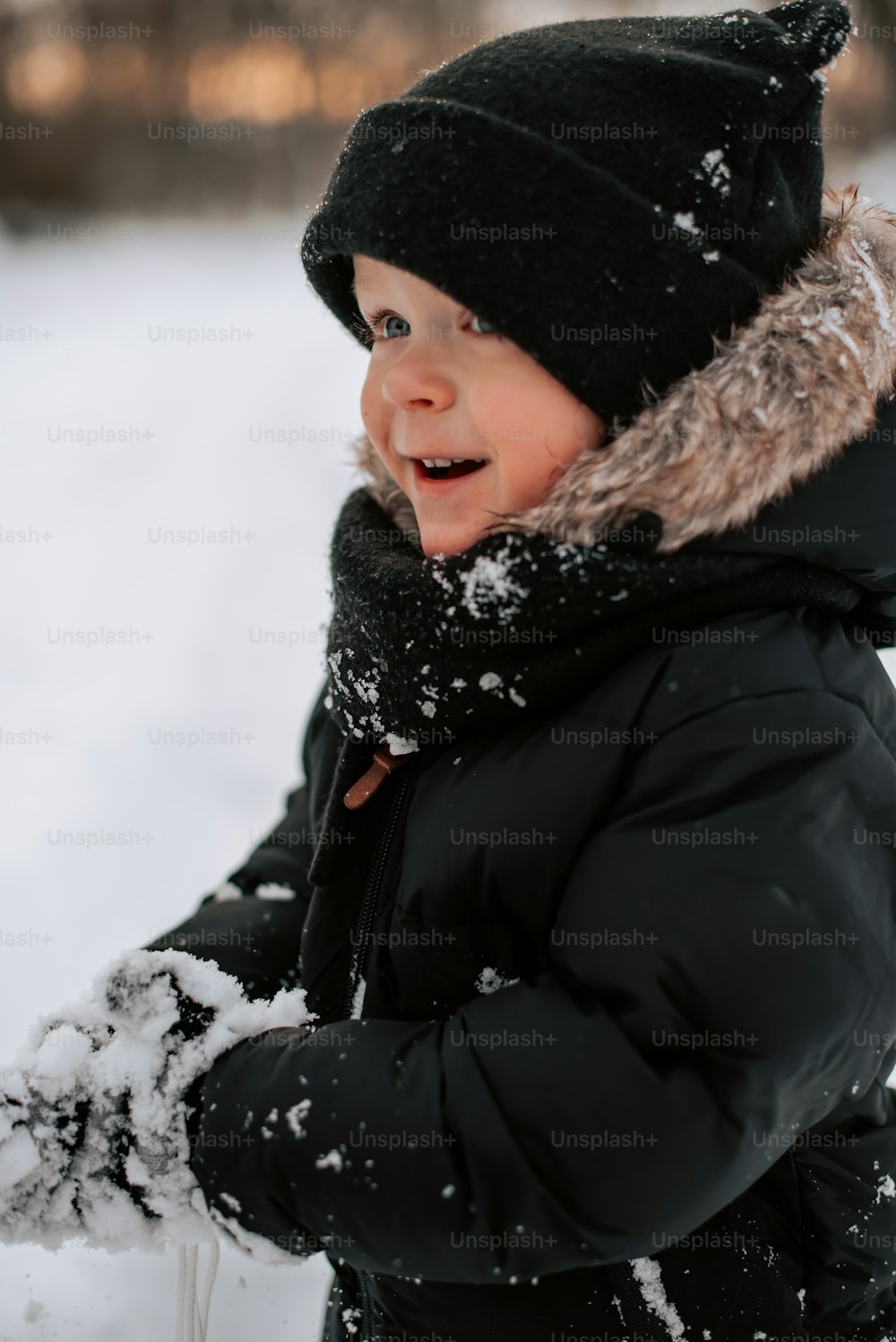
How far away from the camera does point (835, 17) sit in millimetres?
1006

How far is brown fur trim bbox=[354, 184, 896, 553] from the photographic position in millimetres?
882

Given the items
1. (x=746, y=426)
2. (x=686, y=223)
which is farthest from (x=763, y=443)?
(x=686, y=223)

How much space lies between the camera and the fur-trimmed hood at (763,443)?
0.88 m

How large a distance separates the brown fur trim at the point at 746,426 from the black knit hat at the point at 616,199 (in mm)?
51

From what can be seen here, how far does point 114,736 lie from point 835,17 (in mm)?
2482

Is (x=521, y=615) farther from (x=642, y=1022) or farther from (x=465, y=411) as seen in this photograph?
(x=642, y=1022)

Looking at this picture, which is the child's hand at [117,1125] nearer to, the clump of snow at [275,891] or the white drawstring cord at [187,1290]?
the white drawstring cord at [187,1290]

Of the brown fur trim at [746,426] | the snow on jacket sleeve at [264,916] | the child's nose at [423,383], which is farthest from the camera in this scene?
the snow on jacket sleeve at [264,916]

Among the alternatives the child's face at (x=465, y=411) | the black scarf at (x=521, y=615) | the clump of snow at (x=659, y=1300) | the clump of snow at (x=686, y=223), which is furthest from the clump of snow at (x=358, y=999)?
the clump of snow at (x=686, y=223)

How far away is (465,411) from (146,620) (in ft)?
8.63

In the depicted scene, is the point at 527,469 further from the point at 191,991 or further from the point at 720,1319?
the point at 720,1319

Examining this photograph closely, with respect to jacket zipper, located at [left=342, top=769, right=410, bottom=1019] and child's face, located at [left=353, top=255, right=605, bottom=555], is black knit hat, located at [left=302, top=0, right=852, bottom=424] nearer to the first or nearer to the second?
child's face, located at [left=353, top=255, right=605, bottom=555]

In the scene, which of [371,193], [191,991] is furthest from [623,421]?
[191,991]

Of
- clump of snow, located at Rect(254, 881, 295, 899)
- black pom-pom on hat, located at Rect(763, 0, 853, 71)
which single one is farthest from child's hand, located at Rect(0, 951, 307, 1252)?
black pom-pom on hat, located at Rect(763, 0, 853, 71)
